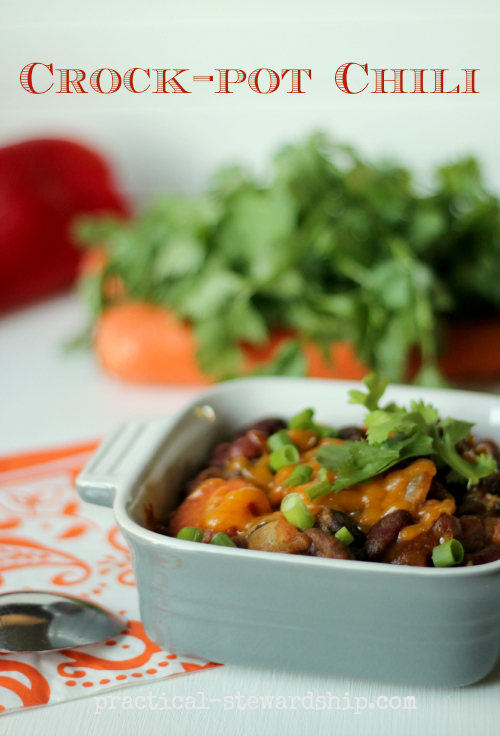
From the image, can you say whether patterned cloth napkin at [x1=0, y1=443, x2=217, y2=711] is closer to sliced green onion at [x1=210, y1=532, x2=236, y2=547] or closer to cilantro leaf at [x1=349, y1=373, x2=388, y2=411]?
sliced green onion at [x1=210, y1=532, x2=236, y2=547]

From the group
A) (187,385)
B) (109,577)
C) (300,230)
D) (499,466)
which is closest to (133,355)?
(187,385)

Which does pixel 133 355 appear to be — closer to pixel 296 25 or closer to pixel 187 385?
pixel 187 385

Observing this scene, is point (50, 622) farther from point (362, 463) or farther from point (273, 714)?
Answer: point (362, 463)

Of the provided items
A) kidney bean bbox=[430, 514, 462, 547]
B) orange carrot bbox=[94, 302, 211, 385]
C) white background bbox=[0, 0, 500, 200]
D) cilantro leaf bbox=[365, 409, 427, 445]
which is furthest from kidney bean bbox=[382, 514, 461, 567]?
white background bbox=[0, 0, 500, 200]

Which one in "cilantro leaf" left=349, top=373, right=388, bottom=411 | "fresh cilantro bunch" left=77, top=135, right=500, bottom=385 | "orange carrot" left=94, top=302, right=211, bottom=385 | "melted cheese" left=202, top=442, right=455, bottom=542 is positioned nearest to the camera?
"melted cheese" left=202, top=442, right=455, bottom=542

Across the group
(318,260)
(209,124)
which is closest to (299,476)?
(318,260)

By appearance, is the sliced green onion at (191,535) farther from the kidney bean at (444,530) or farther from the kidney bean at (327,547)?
the kidney bean at (444,530)

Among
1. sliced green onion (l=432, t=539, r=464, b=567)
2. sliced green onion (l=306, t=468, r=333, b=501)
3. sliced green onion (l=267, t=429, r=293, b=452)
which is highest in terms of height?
sliced green onion (l=267, t=429, r=293, b=452)

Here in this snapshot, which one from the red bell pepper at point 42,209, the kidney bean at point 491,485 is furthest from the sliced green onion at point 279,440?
the red bell pepper at point 42,209
